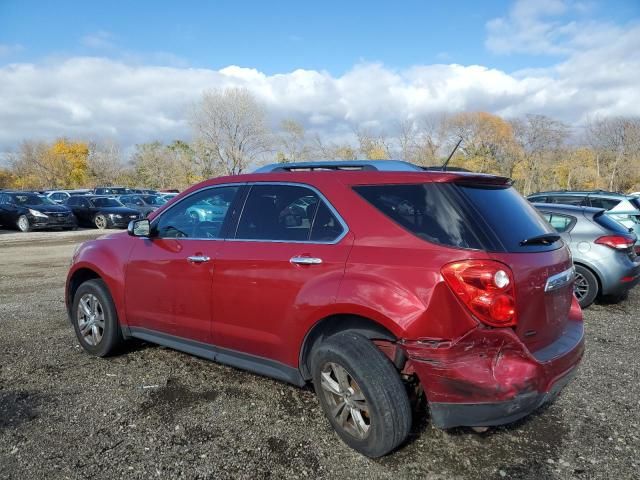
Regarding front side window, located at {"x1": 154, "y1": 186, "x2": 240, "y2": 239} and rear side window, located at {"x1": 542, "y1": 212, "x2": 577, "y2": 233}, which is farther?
rear side window, located at {"x1": 542, "y1": 212, "x2": 577, "y2": 233}

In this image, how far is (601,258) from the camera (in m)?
6.18

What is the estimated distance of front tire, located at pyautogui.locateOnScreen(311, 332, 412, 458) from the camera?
259cm

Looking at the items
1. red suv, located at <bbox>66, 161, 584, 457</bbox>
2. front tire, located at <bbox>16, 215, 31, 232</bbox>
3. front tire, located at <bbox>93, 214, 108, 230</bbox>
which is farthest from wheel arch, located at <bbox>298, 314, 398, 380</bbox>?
front tire, located at <bbox>93, 214, 108, 230</bbox>

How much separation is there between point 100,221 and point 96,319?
738 inches

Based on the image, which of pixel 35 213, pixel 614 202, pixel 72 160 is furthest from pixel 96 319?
pixel 72 160

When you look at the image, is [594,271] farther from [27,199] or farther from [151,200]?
[151,200]

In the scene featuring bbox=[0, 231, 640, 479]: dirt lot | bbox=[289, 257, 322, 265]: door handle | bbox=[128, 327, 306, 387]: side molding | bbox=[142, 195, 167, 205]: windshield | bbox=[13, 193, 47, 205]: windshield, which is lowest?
bbox=[142, 195, 167, 205]: windshield

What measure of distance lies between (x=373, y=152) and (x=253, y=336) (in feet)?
153

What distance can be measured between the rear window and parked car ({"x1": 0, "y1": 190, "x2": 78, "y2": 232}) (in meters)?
20.0

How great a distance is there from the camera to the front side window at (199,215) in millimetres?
3660

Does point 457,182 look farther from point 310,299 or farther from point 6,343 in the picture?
point 6,343

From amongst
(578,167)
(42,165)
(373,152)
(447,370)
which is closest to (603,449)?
(447,370)

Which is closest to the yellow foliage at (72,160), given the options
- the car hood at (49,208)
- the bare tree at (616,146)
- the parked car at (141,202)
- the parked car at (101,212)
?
the parked car at (141,202)

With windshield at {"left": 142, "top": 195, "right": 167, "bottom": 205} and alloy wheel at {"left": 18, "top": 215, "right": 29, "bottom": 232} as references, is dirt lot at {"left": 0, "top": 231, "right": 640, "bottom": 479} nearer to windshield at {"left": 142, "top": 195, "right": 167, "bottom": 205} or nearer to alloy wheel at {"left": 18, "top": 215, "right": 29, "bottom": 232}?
alloy wheel at {"left": 18, "top": 215, "right": 29, "bottom": 232}
